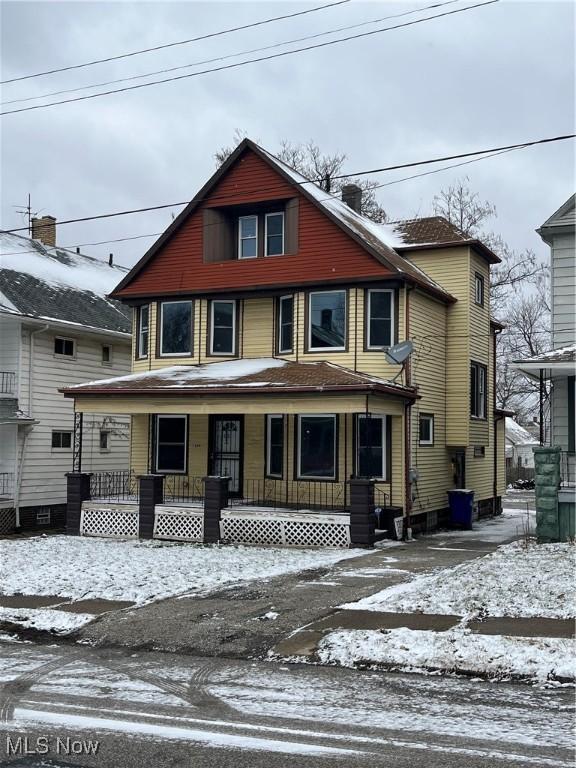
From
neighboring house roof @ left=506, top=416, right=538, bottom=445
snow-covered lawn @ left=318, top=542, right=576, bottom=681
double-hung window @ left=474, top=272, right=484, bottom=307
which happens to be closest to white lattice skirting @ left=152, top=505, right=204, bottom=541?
snow-covered lawn @ left=318, top=542, right=576, bottom=681

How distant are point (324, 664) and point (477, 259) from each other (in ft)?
58.1

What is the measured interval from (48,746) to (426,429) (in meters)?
17.1

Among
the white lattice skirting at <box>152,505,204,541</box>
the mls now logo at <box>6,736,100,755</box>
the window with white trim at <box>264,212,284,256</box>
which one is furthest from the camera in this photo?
the window with white trim at <box>264,212,284,256</box>

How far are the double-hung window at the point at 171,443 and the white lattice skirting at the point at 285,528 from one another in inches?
155

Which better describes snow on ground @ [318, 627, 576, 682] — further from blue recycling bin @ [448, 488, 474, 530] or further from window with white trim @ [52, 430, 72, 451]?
window with white trim @ [52, 430, 72, 451]

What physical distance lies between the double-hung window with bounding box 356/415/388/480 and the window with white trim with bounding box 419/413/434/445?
1.60 meters

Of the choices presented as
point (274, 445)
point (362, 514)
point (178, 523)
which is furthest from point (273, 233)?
point (362, 514)

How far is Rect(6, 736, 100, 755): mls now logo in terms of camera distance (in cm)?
607

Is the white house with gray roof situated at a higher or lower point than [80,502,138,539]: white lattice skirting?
higher

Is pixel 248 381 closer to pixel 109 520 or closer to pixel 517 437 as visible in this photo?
pixel 109 520

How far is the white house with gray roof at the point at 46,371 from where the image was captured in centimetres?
2381

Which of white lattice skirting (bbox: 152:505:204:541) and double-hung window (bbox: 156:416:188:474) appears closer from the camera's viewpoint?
white lattice skirting (bbox: 152:505:204:541)

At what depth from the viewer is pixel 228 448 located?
22250mm

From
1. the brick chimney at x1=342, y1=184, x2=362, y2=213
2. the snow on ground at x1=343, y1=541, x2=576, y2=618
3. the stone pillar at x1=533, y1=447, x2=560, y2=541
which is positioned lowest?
the snow on ground at x1=343, y1=541, x2=576, y2=618
